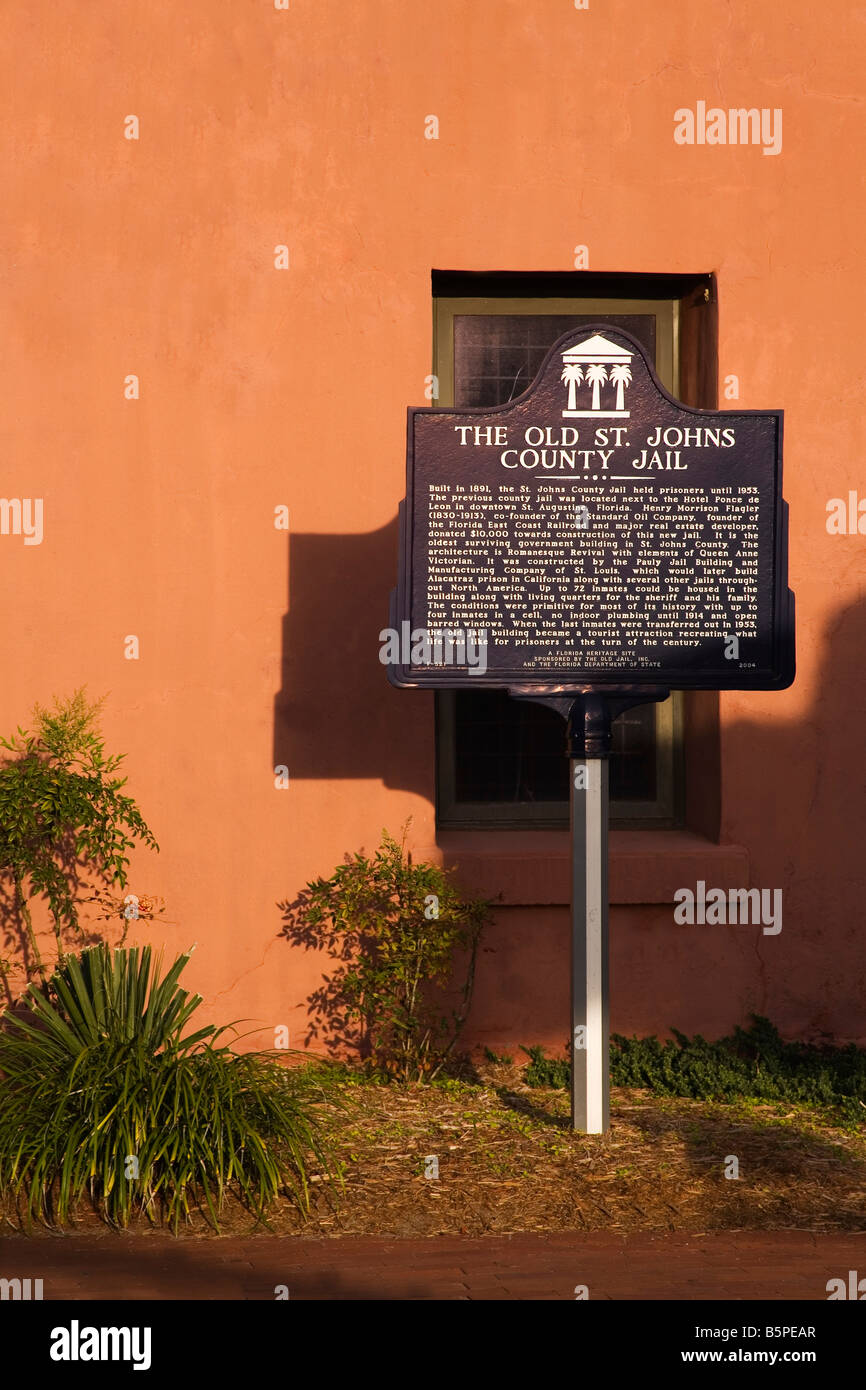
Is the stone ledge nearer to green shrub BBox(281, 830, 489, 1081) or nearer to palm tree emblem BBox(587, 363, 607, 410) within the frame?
green shrub BBox(281, 830, 489, 1081)

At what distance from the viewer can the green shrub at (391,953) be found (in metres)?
6.95

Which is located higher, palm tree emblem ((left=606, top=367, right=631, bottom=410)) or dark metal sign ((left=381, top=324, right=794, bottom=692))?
palm tree emblem ((left=606, top=367, right=631, bottom=410))

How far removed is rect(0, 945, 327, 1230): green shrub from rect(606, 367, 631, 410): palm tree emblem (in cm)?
315

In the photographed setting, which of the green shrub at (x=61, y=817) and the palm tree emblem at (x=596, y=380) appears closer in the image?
the palm tree emblem at (x=596, y=380)

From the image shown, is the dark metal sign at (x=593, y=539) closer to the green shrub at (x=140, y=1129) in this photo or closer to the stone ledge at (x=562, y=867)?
the stone ledge at (x=562, y=867)

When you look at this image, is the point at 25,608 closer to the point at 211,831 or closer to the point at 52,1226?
the point at 211,831

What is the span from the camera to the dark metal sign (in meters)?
5.94

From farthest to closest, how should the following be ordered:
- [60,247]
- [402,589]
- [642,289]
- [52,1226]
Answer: [642,289] < [60,247] < [402,589] < [52,1226]

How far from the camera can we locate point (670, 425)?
5.96 m

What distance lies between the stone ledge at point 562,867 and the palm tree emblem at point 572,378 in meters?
2.54

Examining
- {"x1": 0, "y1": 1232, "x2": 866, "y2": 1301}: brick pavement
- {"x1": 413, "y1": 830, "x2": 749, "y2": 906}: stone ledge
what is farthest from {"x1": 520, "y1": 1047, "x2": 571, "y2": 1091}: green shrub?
{"x1": 0, "y1": 1232, "x2": 866, "y2": 1301}: brick pavement

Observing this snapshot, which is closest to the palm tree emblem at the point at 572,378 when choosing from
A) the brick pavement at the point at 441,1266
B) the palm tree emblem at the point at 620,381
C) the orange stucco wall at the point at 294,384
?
the palm tree emblem at the point at 620,381

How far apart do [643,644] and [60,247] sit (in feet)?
12.7

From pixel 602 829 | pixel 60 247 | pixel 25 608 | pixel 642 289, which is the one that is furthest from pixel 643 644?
pixel 60 247
